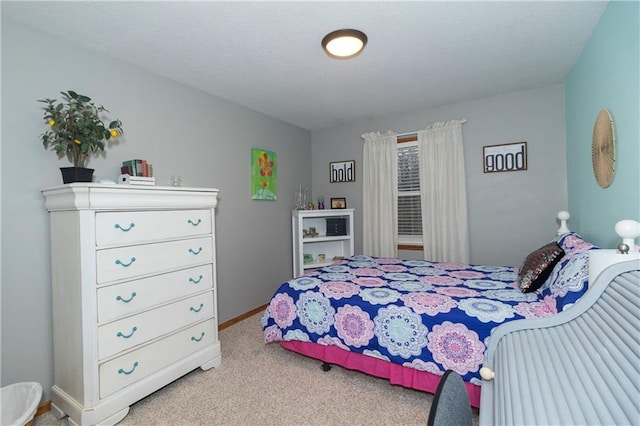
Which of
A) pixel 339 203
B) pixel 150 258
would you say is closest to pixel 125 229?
pixel 150 258

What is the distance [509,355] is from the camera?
87cm

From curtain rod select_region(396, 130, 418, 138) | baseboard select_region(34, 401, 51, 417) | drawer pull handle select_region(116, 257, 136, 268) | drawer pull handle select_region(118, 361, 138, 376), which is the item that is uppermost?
curtain rod select_region(396, 130, 418, 138)

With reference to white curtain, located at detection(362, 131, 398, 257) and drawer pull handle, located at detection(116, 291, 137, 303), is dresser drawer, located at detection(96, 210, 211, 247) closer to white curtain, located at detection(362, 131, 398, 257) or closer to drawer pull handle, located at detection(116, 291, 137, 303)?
drawer pull handle, located at detection(116, 291, 137, 303)

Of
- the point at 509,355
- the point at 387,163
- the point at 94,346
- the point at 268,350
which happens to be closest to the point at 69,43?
the point at 94,346

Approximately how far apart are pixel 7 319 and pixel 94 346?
623 millimetres

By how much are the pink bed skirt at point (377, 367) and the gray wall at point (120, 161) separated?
1.32 meters

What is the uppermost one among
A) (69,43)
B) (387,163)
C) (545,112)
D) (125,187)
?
Result: (69,43)

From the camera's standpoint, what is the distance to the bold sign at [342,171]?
4367mm

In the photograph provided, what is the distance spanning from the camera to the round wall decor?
1.85m

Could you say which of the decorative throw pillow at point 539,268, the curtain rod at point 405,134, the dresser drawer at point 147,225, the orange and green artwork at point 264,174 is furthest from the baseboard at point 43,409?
the curtain rod at point 405,134

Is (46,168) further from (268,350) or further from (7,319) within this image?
(268,350)

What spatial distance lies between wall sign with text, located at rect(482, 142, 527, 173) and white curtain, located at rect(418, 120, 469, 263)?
10.7 inches

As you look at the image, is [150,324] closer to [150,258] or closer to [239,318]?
[150,258]

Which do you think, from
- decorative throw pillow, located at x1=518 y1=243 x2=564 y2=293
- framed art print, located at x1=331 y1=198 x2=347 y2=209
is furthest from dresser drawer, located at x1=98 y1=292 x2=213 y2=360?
framed art print, located at x1=331 y1=198 x2=347 y2=209
